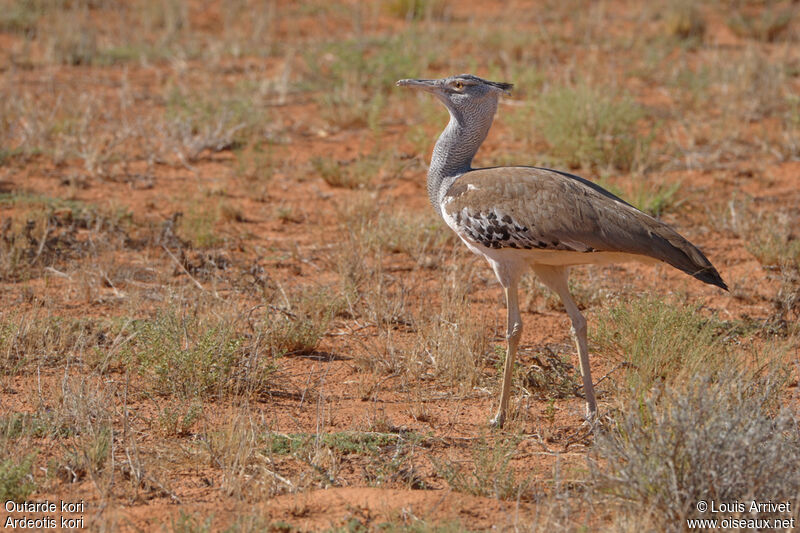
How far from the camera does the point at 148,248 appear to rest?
6.35 meters

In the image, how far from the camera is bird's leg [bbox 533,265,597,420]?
4.32m

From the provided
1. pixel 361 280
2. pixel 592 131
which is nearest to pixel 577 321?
pixel 361 280

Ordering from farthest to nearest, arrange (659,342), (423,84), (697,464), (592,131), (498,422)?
(592,131), (423,84), (659,342), (498,422), (697,464)

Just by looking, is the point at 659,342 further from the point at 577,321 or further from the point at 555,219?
the point at 555,219


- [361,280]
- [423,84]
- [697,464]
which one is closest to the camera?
[697,464]

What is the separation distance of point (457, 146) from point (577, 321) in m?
1.02

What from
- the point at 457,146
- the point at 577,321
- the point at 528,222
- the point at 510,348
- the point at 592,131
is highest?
the point at 457,146

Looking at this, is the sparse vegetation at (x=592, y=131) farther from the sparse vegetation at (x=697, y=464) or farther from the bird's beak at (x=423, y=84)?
the sparse vegetation at (x=697, y=464)

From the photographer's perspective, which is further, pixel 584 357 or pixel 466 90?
pixel 466 90

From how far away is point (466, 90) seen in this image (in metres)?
4.67

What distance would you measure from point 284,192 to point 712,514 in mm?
4913

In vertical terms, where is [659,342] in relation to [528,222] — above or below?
below

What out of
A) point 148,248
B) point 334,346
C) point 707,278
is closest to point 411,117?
point 148,248

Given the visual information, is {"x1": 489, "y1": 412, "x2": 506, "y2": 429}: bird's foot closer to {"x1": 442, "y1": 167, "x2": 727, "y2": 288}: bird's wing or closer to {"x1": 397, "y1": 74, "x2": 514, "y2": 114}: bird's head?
{"x1": 442, "y1": 167, "x2": 727, "y2": 288}: bird's wing
